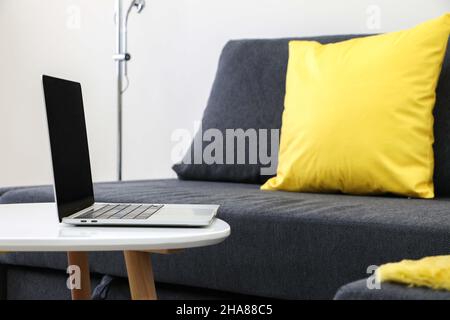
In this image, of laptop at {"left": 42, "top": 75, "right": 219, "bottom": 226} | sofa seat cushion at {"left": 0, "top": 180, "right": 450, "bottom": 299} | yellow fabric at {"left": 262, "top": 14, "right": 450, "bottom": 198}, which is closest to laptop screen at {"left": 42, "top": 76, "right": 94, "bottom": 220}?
laptop at {"left": 42, "top": 75, "right": 219, "bottom": 226}

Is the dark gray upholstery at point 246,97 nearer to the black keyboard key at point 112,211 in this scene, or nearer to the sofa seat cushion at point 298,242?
the sofa seat cushion at point 298,242

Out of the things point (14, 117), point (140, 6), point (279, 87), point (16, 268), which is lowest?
point (16, 268)

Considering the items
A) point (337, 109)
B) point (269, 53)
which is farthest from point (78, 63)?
point (337, 109)

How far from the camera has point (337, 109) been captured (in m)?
1.99

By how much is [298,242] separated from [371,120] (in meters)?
0.52

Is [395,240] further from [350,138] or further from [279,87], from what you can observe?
[279,87]

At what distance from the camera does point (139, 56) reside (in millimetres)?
3160

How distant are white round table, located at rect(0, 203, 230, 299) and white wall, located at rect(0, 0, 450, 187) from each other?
1.59m

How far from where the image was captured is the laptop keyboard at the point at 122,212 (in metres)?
1.16

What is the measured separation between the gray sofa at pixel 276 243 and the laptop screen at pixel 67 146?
433 millimetres

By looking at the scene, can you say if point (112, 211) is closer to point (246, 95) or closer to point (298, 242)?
point (298, 242)

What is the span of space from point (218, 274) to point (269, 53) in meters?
1.02
